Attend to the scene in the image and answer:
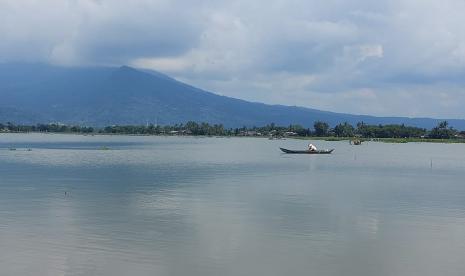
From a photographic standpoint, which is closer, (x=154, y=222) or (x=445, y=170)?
(x=154, y=222)

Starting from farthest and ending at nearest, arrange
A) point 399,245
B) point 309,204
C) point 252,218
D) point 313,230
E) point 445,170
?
point 445,170, point 309,204, point 252,218, point 313,230, point 399,245

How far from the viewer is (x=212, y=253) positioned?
75.8 feet

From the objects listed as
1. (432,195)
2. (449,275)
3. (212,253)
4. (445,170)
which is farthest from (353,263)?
(445,170)

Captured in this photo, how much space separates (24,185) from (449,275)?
35301 mm

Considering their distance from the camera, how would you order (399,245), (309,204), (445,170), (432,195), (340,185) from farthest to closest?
(445,170), (340,185), (432,195), (309,204), (399,245)

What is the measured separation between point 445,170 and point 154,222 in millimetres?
52002

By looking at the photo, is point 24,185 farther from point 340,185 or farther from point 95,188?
point 340,185

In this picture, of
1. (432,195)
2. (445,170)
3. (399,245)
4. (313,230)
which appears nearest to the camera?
(399,245)

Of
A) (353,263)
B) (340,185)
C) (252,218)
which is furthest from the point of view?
(340,185)

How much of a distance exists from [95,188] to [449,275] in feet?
102

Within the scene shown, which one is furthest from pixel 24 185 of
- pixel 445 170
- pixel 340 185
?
pixel 445 170

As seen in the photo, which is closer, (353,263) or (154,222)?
(353,263)

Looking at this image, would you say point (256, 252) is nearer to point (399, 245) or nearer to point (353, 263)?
point (353, 263)

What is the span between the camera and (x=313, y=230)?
28203mm
